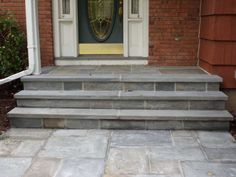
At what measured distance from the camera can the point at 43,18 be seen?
5527 mm

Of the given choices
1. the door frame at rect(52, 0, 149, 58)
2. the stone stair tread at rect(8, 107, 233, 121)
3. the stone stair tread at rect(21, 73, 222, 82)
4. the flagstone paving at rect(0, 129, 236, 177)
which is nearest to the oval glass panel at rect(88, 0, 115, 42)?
the door frame at rect(52, 0, 149, 58)

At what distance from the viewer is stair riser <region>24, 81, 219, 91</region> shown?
4.48 m

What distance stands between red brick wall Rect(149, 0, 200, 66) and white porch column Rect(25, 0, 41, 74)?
73.2 inches

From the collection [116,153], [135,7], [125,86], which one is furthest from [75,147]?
[135,7]

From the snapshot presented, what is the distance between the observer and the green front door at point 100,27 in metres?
5.86

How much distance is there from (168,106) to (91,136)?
1.07 meters

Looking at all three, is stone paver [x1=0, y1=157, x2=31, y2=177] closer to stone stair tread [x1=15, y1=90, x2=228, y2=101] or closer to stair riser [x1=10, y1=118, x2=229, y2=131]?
stair riser [x1=10, y1=118, x2=229, y2=131]

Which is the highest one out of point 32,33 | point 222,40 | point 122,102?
point 32,33

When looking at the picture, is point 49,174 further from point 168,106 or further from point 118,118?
point 168,106

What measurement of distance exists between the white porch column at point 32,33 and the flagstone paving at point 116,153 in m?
1.03

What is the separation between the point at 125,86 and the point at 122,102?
0.28m

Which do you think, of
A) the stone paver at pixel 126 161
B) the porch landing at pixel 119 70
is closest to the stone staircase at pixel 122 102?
the porch landing at pixel 119 70

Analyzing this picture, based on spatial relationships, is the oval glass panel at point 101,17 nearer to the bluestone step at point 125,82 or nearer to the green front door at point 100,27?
the green front door at point 100,27

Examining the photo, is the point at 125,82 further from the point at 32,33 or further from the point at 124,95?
the point at 32,33
